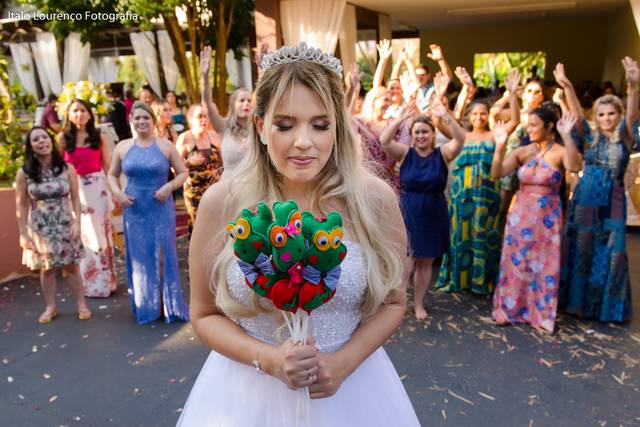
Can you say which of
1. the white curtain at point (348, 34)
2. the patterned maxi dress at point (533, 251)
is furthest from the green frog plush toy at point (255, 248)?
the white curtain at point (348, 34)

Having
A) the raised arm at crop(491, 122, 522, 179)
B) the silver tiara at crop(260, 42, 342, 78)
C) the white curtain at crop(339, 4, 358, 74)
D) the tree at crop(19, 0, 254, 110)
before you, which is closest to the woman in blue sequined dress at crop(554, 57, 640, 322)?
the raised arm at crop(491, 122, 522, 179)

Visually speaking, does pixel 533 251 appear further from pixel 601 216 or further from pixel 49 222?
pixel 49 222

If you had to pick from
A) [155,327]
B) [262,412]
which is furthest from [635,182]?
[262,412]

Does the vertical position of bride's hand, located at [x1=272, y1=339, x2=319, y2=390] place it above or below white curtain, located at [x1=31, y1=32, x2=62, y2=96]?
below

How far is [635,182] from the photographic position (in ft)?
23.0

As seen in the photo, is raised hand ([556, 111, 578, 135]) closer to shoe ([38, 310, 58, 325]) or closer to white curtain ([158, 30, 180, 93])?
shoe ([38, 310, 58, 325])

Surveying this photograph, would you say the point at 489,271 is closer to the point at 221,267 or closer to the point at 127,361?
the point at 127,361

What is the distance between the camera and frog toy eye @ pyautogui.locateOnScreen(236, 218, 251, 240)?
125 centimetres

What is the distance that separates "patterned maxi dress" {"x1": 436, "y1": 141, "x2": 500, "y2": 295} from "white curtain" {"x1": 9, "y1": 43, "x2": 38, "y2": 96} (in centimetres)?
1571

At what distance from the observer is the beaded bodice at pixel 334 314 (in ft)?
5.19

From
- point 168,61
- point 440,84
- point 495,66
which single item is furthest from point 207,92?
point 495,66

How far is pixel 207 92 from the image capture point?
4918 millimetres

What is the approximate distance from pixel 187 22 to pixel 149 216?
769 cm

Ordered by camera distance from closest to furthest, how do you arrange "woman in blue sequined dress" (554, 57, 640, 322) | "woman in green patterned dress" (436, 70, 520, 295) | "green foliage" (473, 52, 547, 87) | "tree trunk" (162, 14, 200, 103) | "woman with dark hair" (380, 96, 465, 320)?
"woman in blue sequined dress" (554, 57, 640, 322) < "woman with dark hair" (380, 96, 465, 320) < "woman in green patterned dress" (436, 70, 520, 295) < "tree trunk" (162, 14, 200, 103) < "green foliage" (473, 52, 547, 87)
